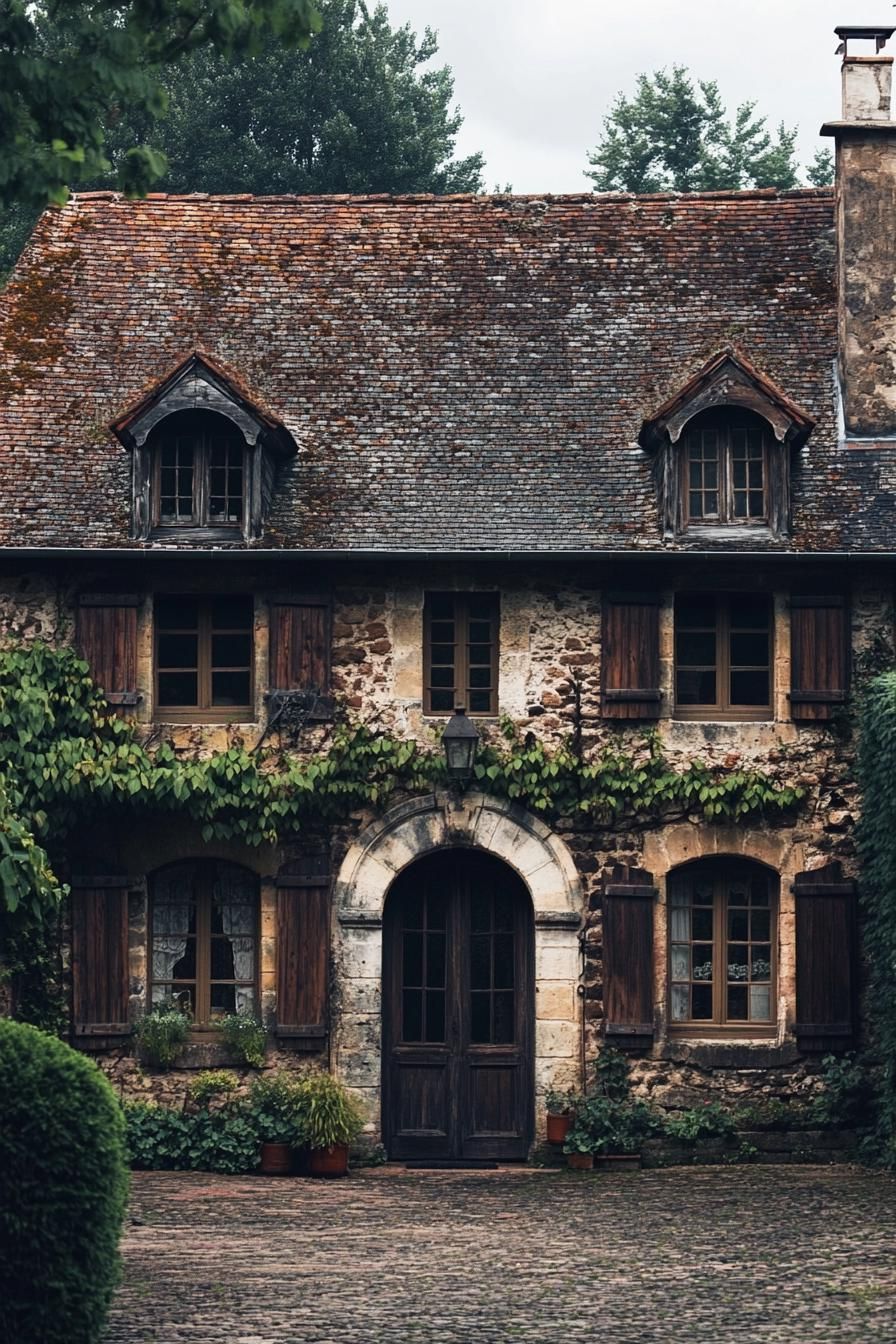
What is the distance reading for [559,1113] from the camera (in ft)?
57.0

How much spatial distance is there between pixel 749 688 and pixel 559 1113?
367 centimetres

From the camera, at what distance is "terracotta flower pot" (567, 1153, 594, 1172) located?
1722 centimetres

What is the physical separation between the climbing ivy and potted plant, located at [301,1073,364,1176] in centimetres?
197

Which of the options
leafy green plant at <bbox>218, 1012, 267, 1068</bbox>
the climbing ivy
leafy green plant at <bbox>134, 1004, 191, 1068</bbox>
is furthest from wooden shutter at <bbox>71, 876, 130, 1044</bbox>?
leafy green plant at <bbox>218, 1012, 267, 1068</bbox>

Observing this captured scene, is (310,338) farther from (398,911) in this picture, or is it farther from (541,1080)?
(541,1080)

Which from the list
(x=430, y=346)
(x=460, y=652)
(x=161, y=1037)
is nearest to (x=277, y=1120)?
(x=161, y=1037)

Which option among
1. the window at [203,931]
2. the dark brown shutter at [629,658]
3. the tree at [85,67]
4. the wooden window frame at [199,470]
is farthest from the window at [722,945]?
the tree at [85,67]

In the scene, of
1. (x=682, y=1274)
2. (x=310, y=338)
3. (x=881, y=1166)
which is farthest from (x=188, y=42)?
(x=881, y=1166)

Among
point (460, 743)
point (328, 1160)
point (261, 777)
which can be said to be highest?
point (460, 743)

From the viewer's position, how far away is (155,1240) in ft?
44.3

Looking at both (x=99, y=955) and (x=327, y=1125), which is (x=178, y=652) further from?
(x=327, y=1125)

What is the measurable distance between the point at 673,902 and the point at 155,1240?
575cm

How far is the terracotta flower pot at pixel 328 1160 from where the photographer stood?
17.0 metres

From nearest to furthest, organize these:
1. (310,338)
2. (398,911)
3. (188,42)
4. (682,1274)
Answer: (188,42)
(682,1274)
(398,911)
(310,338)
